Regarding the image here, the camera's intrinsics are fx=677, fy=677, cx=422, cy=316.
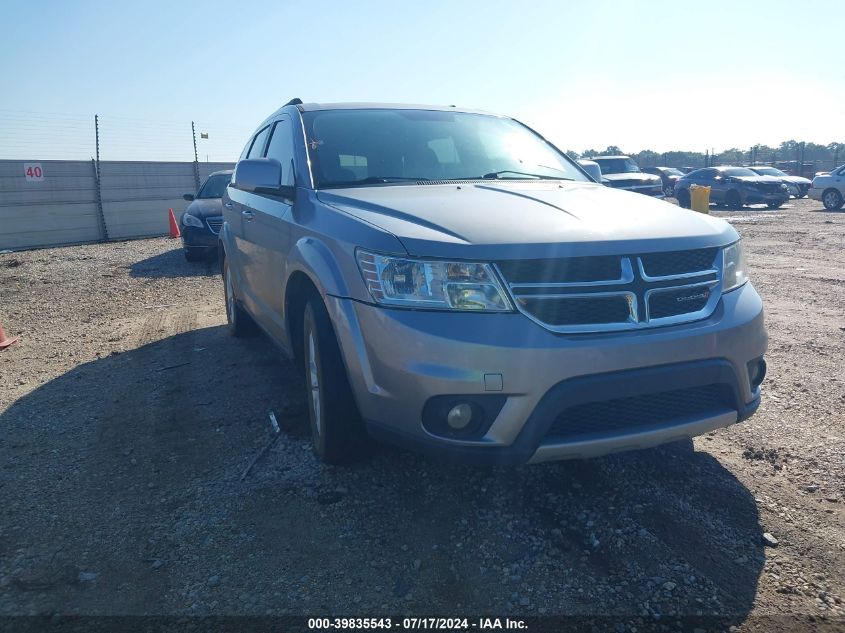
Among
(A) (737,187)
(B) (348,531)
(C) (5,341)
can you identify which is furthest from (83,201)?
(A) (737,187)

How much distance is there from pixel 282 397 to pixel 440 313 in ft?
7.51

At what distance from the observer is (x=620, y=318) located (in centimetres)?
261

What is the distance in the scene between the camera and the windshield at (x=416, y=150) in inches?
149

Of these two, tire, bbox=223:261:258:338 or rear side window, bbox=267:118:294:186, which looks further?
tire, bbox=223:261:258:338

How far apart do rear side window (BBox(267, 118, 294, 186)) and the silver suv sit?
74 centimetres

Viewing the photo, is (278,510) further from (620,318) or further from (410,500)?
(620,318)

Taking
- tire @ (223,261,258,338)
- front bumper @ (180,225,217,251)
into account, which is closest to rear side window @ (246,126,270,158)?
tire @ (223,261,258,338)

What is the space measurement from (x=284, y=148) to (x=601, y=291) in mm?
2518

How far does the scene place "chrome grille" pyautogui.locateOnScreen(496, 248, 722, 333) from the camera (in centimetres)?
255

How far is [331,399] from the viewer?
3.09m

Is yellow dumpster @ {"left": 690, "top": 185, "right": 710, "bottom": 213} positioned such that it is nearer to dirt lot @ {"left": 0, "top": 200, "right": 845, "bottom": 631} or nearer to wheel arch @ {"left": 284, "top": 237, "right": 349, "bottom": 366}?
dirt lot @ {"left": 0, "top": 200, "right": 845, "bottom": 631}

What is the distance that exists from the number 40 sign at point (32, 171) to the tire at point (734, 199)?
830 inches

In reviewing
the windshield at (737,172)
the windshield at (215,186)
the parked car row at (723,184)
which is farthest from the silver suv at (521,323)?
the windshield at (737,172)

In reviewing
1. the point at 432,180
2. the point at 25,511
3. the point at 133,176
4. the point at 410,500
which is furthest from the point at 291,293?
the point at 133,176
